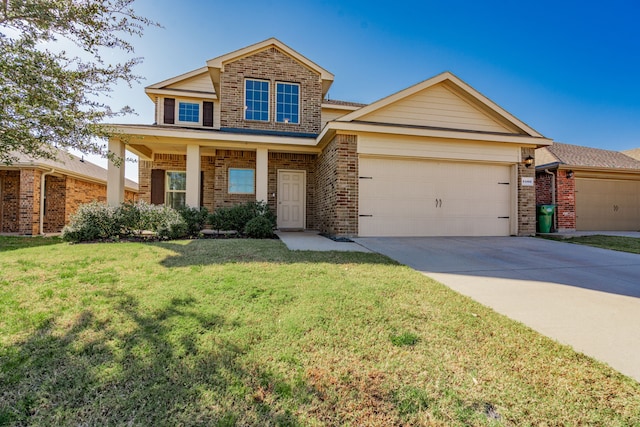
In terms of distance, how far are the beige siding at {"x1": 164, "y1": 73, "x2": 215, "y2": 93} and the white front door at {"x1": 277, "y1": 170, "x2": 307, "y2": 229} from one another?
539 cm

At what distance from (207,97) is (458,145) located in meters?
10.1

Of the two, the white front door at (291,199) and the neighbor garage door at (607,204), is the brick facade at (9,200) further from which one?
the neighbor garage door at (607,204)

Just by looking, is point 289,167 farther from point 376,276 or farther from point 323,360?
point 323,360

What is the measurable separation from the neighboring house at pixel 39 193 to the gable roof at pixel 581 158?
59.0 feet

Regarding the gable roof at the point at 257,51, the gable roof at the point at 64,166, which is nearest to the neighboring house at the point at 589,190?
the gable roof at the point at 257,51

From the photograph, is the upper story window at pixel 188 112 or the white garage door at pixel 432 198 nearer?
the white garage door at pixel 432 198

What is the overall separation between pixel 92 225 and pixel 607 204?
18809 mm

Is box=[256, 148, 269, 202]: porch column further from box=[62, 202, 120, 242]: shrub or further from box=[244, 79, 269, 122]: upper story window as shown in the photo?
box=[62, 202, 120, 242]: shrub

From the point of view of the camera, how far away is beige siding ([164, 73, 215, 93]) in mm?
12477

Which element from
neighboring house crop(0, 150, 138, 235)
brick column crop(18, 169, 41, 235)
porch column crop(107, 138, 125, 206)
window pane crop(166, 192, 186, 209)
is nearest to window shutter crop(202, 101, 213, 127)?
window pane crop(166, 192, 186, 209)

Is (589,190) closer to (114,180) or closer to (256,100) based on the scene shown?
(256,100)

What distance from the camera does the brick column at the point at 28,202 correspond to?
1084 centimetres

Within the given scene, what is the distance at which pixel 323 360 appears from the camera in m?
2.15

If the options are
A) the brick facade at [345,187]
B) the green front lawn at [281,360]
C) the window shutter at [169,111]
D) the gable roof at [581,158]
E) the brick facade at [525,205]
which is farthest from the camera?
the window shutter at [169,111]
